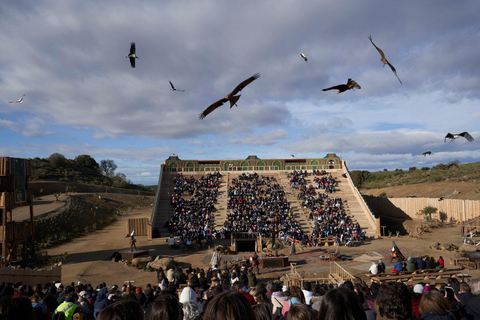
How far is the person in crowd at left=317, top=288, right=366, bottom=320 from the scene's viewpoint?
269 centimetres

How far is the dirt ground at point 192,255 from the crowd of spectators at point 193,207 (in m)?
1.61

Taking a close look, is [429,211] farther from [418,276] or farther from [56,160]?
[56,160]

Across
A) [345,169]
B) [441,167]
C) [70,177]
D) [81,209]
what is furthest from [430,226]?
[70,177]

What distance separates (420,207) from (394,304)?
3481cm

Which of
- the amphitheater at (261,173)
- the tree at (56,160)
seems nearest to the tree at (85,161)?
the tree at (56,160)

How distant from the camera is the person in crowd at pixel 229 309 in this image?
2.21 m

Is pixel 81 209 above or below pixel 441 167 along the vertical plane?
below

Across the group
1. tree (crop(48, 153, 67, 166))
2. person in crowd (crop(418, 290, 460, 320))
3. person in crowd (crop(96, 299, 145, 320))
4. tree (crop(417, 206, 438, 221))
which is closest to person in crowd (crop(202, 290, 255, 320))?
person in crowd (crop(96, 299, 145, 320))

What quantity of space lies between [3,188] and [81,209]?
56.4ft

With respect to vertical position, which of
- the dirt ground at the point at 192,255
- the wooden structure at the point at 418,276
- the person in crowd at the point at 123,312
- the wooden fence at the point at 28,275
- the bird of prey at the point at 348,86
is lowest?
the dirt ground at the point at 192,255

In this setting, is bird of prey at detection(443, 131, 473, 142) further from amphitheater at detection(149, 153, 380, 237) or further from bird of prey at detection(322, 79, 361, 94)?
amphitheater at detection(149, 153, 380, 237)

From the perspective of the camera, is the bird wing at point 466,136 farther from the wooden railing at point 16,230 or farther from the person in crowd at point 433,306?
the wooden railing at point 16,230

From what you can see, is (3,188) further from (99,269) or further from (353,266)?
(353,266)

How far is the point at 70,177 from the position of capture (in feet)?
202
